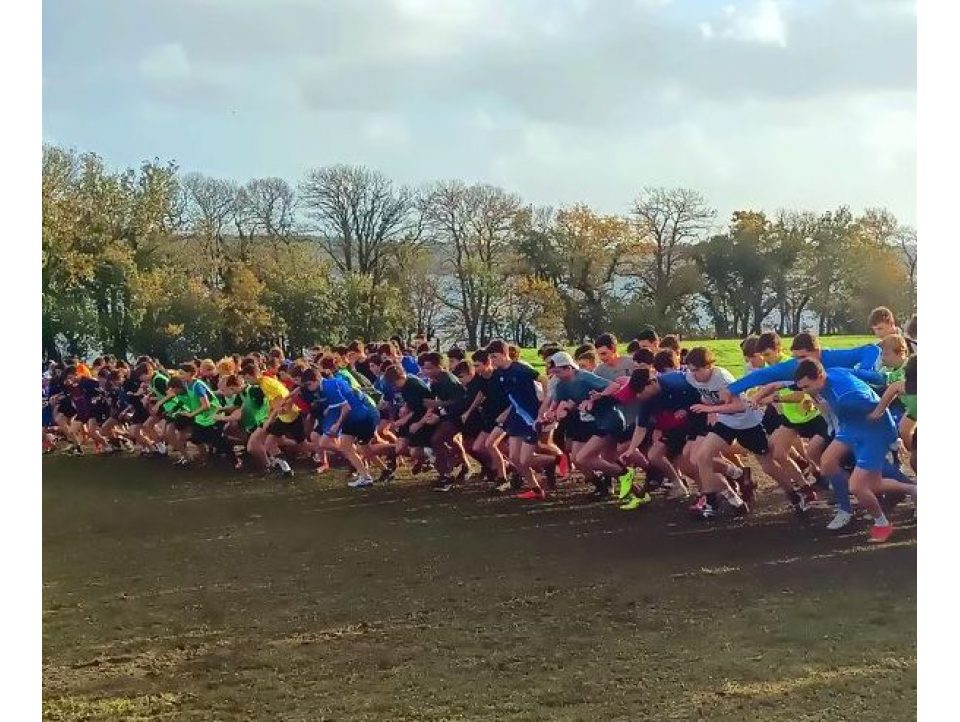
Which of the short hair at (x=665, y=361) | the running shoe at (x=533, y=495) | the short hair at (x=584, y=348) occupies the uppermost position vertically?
the short hair at (x=584, y=348)

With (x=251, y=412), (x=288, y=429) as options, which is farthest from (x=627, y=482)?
(x=251, y=412)

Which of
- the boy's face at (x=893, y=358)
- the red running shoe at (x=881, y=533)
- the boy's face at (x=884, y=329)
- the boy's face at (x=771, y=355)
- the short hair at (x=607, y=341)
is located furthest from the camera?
the short hair at (x=607, y=341)

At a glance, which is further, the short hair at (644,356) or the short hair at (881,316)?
the short hair at (644,356)

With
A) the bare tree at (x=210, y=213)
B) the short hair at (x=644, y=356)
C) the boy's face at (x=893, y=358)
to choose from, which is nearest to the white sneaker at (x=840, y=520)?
the boy's face at (x=893, y=358)

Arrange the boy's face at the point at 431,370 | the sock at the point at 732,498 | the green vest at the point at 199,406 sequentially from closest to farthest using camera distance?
the sock at the point at 732,498
the boy's face at the point at 431,370
the green vest at the point at 199,406

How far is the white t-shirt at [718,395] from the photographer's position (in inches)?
216

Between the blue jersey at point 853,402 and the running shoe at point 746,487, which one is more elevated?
the blue jersey at point 853,402

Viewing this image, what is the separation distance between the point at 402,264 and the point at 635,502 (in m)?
2.01

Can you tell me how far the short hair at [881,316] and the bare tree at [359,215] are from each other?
8.34 ft

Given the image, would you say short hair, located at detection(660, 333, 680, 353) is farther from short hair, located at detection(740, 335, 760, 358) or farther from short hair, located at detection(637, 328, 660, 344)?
short hair, located at detection(740, 335, 760, 358)

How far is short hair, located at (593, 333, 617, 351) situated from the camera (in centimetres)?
595

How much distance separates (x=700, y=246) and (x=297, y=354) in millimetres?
2695

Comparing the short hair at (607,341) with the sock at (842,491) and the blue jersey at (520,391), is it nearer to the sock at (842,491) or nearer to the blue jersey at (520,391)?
the blue jersey at (520,391)
